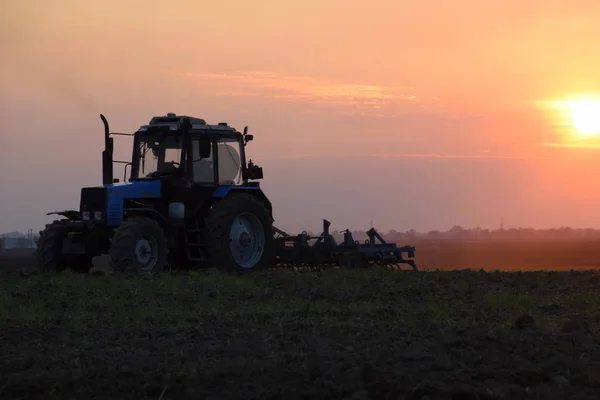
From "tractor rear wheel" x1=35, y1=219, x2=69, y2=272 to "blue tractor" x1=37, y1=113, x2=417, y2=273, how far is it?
21 millimetres

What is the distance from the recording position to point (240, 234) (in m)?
20.8

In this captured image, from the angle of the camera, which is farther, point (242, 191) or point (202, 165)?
point (242, 191)

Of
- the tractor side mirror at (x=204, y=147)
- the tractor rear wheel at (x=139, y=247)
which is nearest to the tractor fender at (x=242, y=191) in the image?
the tractor side mirror at (x=204, y=147)

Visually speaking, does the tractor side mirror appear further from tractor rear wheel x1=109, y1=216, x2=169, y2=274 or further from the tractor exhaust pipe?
the tractor exhaust pipe

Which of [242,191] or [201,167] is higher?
[201,167]

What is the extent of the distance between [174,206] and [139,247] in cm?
149

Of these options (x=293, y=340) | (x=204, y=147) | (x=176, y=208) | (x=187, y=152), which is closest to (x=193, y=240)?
(x=176, y=208)

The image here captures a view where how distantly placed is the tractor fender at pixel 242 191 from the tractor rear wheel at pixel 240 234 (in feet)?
0.51

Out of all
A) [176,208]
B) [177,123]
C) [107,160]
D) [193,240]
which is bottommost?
[193,240]

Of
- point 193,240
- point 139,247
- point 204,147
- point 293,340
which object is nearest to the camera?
point 293,340

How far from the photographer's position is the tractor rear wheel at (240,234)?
19.8 m

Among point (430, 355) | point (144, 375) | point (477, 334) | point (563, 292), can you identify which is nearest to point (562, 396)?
point (430, 355)

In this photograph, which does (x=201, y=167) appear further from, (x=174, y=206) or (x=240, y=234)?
(x=240, y=234)

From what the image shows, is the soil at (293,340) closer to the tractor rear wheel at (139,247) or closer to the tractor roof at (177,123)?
the tractor rear wheel at (139,247)
